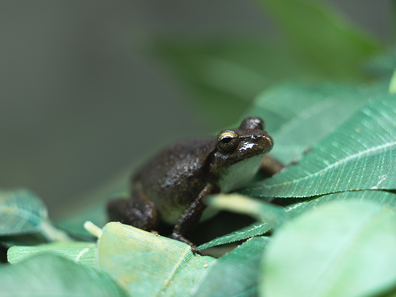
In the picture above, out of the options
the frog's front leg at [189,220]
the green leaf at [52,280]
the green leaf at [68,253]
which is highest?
the green leaf at [52,280]

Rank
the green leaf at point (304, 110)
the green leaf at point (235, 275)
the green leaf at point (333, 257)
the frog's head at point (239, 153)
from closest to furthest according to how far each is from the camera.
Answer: the green leaf at point (333, 257), the green leaf at point (235, 275), the frog's head at point (239, 153), the green leaf at point (304, 110)

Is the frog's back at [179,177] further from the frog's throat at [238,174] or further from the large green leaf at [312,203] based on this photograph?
the large green leaf at [312,203]

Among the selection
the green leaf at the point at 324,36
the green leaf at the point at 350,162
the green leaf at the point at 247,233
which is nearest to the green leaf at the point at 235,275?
the green leaf at the point at 247,233

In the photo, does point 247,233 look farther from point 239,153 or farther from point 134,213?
point 134,213

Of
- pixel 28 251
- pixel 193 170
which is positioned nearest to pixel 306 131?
pixel 193 170

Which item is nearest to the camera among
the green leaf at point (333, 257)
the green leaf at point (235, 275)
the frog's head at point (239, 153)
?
the green leaf at point (333, 257)

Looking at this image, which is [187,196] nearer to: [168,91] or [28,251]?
[28,251]

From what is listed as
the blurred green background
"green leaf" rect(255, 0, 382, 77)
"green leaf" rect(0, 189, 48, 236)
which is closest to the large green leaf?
"green leaf" rect(0, 189, 48, 236)

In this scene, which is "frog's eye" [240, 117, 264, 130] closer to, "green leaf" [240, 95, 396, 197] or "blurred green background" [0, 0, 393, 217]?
"green leaf" [240, 95, 396, 197]
